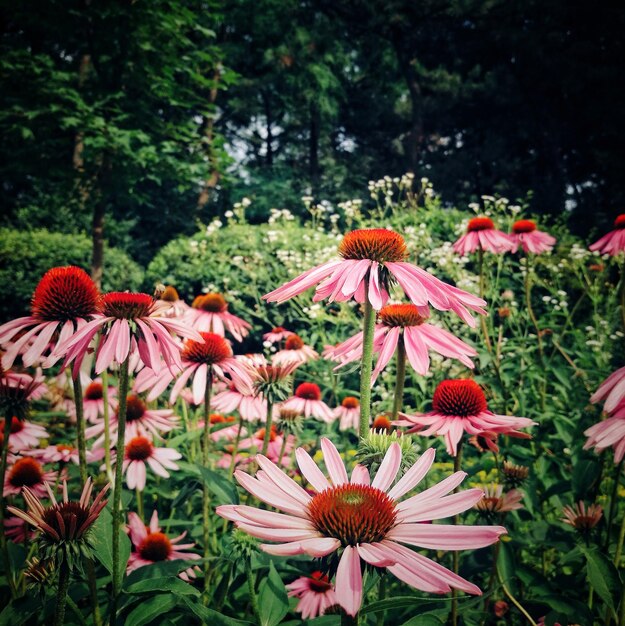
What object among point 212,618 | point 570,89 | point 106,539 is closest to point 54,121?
point 106,539

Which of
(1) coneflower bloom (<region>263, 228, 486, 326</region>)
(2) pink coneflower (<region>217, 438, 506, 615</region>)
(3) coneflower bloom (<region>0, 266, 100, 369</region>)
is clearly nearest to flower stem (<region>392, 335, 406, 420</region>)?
(1) coneflower bloom (<region>263, 228, 486, 326</region>)

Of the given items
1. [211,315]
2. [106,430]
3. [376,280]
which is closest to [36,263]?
[211,315]

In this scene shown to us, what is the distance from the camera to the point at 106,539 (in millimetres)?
973

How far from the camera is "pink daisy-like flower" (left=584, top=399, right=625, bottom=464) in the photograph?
0.91 meters

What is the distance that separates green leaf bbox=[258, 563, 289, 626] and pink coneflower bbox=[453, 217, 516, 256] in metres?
1.73

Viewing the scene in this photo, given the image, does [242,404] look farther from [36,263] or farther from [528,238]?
[36,263]

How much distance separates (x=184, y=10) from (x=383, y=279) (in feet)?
17.1

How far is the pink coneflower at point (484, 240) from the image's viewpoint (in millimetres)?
2215

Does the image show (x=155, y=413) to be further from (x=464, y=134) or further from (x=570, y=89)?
(x=464, y=134)

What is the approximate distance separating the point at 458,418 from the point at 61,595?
0.86m

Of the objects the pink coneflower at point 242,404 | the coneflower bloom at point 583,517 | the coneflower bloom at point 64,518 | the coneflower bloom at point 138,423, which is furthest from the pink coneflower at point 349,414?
the coneflower bloom at point 64,518

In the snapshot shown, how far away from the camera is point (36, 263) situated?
A: 7.53 metres

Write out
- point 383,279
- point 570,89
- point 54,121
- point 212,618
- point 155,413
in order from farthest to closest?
point 570,89
point 54,121
point 155,413
point 383,279
point 212,618

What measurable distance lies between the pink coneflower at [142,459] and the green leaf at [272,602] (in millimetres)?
561
